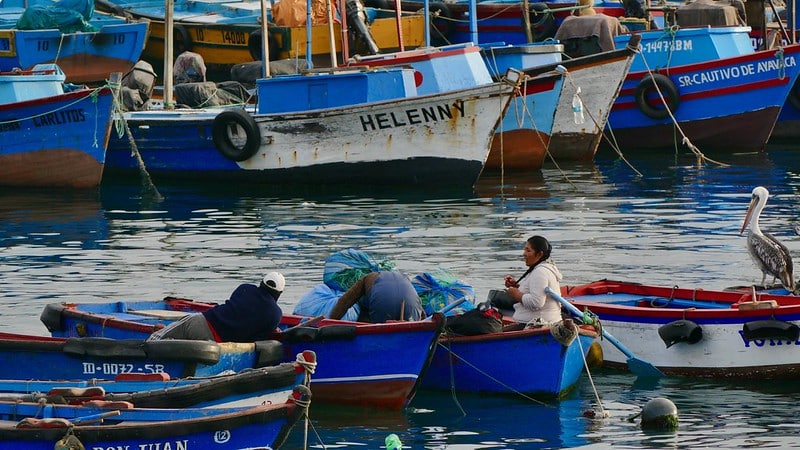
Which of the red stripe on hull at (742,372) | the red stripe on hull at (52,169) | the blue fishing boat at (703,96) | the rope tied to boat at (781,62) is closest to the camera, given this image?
the red stripe on hull at (742,372)

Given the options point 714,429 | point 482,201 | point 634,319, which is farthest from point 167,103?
point 714,429

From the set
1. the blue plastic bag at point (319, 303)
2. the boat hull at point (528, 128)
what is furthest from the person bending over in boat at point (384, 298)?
the boat hull at point (528, 128)

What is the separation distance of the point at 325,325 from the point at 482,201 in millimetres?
Result: 12226

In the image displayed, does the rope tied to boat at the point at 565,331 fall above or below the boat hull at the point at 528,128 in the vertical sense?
below

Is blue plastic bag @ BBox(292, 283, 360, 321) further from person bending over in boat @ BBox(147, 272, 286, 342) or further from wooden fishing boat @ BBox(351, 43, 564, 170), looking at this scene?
wooden fishing boat @ BBox(351, 43, 564, 170)

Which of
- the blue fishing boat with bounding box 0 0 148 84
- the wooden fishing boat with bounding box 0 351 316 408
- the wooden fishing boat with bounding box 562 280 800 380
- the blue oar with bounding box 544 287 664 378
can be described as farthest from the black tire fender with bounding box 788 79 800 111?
the wooden fishing boat with bounding box 0 351 316 408

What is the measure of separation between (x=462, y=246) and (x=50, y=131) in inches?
356

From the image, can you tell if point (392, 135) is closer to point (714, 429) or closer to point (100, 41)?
point (100, 41)

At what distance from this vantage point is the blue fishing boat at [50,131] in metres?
25.0

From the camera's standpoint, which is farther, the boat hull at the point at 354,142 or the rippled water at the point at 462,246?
the boat hull at the point at 354,142

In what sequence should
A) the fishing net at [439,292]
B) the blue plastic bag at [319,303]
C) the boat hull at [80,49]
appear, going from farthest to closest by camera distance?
1. the boat hull at [80,49]
2. the fishing net at [439,292]
3. the blue plastic bag at [319,303]

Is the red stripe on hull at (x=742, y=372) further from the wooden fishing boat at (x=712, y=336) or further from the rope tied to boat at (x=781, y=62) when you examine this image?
the rope tied to boat at (x=781, y=62)

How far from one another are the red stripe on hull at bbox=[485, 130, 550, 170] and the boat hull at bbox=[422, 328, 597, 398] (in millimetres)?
14478

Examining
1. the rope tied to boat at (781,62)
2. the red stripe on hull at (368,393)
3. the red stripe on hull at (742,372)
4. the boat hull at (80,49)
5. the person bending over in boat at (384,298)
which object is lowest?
the red stripe on hull at (742,372)
